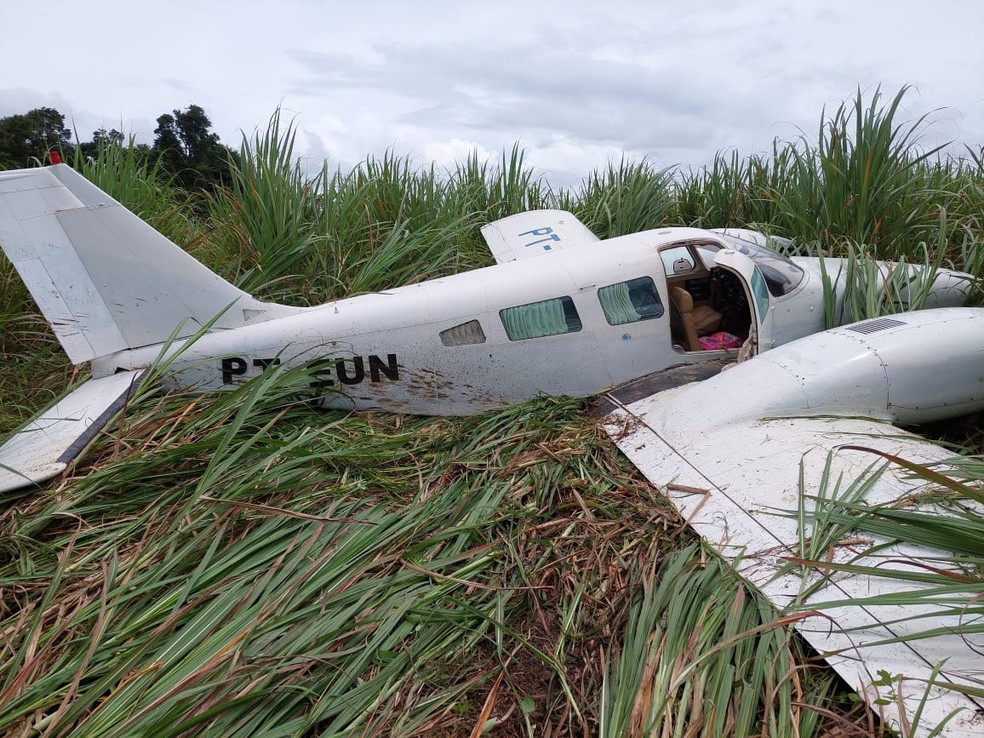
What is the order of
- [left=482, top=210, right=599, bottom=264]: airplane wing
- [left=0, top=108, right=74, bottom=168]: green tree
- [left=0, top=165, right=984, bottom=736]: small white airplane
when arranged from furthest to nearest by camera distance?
[left=0, top=108, right=74, bottom=168]: green tree, [left=482, top=210, right=599, bottom=264]: airplane wing, [left=0, top=165, right=984, bottom=736]: small white airplane

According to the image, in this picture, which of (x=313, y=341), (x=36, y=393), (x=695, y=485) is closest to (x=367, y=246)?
(x=313, y=341)

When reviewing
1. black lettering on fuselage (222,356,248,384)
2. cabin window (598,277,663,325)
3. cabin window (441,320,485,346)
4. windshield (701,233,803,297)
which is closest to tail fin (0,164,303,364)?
black lettering on fuselage (222,356,248,384)

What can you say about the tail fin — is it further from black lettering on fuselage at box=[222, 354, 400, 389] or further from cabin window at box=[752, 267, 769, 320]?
cabin window at box=[752, 267, 769, 320]

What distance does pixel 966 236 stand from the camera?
6.64m

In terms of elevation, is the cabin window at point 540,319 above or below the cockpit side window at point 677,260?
below

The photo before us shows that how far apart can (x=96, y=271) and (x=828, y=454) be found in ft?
16.0

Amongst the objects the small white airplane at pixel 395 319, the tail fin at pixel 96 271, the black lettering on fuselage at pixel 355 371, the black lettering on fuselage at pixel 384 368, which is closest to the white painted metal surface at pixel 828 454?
the small white airplane at pixel 395 319

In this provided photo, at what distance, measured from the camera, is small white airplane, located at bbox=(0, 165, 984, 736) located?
159 inches

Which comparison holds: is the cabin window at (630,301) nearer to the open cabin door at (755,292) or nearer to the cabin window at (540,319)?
the cabin window at (540,319)

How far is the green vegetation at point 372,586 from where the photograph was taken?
2.41 m

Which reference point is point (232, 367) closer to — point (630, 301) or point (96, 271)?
point (96, 271)

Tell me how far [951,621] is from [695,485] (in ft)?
4.66

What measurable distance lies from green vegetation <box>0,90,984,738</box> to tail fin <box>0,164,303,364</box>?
0.64 m

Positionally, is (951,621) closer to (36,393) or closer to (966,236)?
(966,236)
